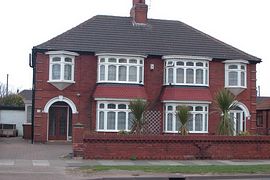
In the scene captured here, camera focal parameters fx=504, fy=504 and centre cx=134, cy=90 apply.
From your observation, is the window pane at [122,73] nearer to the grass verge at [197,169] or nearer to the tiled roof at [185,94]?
the tiled roof at [185,94]

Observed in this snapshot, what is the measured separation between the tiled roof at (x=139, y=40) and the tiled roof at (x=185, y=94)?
2732 mm

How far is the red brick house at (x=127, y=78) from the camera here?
A: 3531cm

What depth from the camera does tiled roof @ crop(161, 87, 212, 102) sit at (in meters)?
36.0

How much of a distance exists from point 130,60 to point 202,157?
44.6ft

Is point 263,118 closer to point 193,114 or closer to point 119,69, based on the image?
point 193,114

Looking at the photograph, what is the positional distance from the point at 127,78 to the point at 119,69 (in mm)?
863

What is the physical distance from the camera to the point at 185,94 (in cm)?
3634

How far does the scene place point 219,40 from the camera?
40.7m

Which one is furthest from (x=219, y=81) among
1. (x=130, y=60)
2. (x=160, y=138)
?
(x=160, y=138)

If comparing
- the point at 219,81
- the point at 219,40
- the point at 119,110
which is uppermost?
the point at 219,40

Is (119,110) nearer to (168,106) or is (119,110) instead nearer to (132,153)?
(168,106)

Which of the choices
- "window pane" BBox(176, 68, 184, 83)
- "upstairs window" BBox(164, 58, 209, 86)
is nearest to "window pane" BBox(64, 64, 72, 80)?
"upstairs window" BBox(164, 58, 209, 86)

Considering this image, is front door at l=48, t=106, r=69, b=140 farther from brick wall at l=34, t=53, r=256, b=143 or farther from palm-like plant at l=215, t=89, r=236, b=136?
palm-like plant at l=215, t=89, r=236, b=136

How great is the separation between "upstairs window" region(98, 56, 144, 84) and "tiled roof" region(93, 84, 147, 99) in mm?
497
